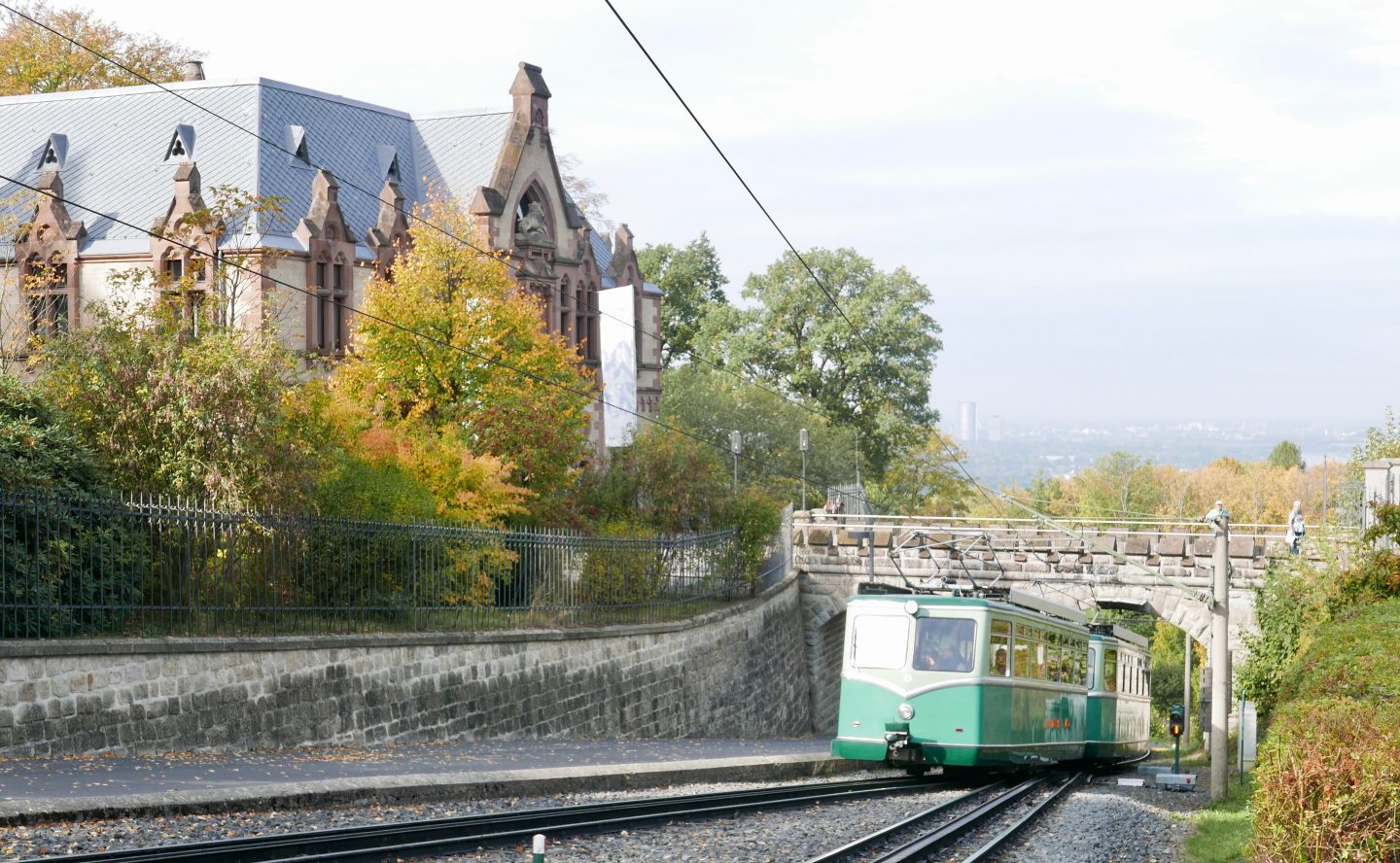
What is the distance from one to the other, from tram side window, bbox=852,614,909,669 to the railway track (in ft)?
7.36

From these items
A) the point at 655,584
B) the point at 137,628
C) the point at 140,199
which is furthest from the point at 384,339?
the point at 137,628

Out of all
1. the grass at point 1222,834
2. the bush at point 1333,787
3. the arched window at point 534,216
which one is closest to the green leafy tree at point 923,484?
the arched window at point 534,216

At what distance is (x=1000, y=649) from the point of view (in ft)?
79.0

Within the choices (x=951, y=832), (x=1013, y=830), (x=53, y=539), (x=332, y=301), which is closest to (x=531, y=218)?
(x=332, y=301)

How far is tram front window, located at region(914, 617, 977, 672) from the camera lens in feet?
78.1

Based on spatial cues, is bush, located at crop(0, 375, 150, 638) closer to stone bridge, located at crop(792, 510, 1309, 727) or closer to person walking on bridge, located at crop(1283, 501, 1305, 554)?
stone bridge, located at crop(792, 510, 1309, 727)

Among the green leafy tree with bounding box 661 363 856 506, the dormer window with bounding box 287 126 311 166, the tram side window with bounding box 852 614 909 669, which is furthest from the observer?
the green leafy tree with bounding box 661 363 856 506

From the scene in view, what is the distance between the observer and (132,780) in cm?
1603

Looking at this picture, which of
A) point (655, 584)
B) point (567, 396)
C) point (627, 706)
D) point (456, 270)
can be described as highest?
point (456, 270)

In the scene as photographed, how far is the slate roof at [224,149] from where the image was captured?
44125mm

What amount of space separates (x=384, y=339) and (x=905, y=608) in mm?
15125

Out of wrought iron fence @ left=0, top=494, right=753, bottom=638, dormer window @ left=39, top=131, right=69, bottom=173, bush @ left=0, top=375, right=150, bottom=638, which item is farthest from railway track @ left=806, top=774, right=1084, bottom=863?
dormer window @ left=39, top=131, right=69, bottom=173

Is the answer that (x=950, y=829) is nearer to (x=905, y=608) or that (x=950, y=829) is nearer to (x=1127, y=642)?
(x=905, y=608)

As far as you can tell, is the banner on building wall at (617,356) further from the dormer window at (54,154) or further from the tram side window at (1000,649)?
the tram side window at (1000,649)
